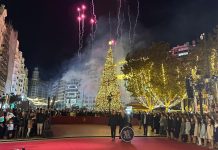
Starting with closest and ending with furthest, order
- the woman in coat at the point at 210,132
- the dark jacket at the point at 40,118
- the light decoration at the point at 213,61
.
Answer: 1. the woman in coat at the point at 210,132
2. the dark jacket at the point at 40,118
3. the light decoration at the point at 213,61

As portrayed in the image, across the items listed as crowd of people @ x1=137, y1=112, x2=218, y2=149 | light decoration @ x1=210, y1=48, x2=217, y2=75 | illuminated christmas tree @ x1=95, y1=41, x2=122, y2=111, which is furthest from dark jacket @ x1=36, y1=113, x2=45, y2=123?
illuminated christmas tree @ x1=95, y1=41, x2=122, y2=111

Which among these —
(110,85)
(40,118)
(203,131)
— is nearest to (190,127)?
(203,131)

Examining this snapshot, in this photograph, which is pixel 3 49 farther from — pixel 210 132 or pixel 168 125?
pixel 210 132

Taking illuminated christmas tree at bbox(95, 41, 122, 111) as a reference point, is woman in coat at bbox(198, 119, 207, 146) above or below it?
below

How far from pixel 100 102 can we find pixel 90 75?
36.7 metres

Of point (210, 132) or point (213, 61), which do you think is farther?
point (213, 61)

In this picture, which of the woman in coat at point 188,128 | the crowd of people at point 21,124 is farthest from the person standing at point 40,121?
the woman in coat at point 188,128

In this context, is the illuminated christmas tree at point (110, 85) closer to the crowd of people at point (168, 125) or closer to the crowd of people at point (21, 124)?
the crowd of people at point (168, 125)

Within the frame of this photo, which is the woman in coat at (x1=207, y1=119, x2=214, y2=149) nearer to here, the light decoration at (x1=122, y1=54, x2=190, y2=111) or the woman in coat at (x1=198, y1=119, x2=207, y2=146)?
the woman in coat at (x1=198, y1=119, x2=207, y2=146)

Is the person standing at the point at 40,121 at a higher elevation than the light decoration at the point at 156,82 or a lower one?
lower

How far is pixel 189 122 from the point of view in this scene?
19.6m

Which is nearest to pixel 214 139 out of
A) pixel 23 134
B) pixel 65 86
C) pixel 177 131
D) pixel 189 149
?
pixel 189 149

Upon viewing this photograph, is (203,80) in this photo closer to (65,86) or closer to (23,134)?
(23,134)

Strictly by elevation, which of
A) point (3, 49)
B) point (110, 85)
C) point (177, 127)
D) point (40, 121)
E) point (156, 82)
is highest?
point (3, 49)
